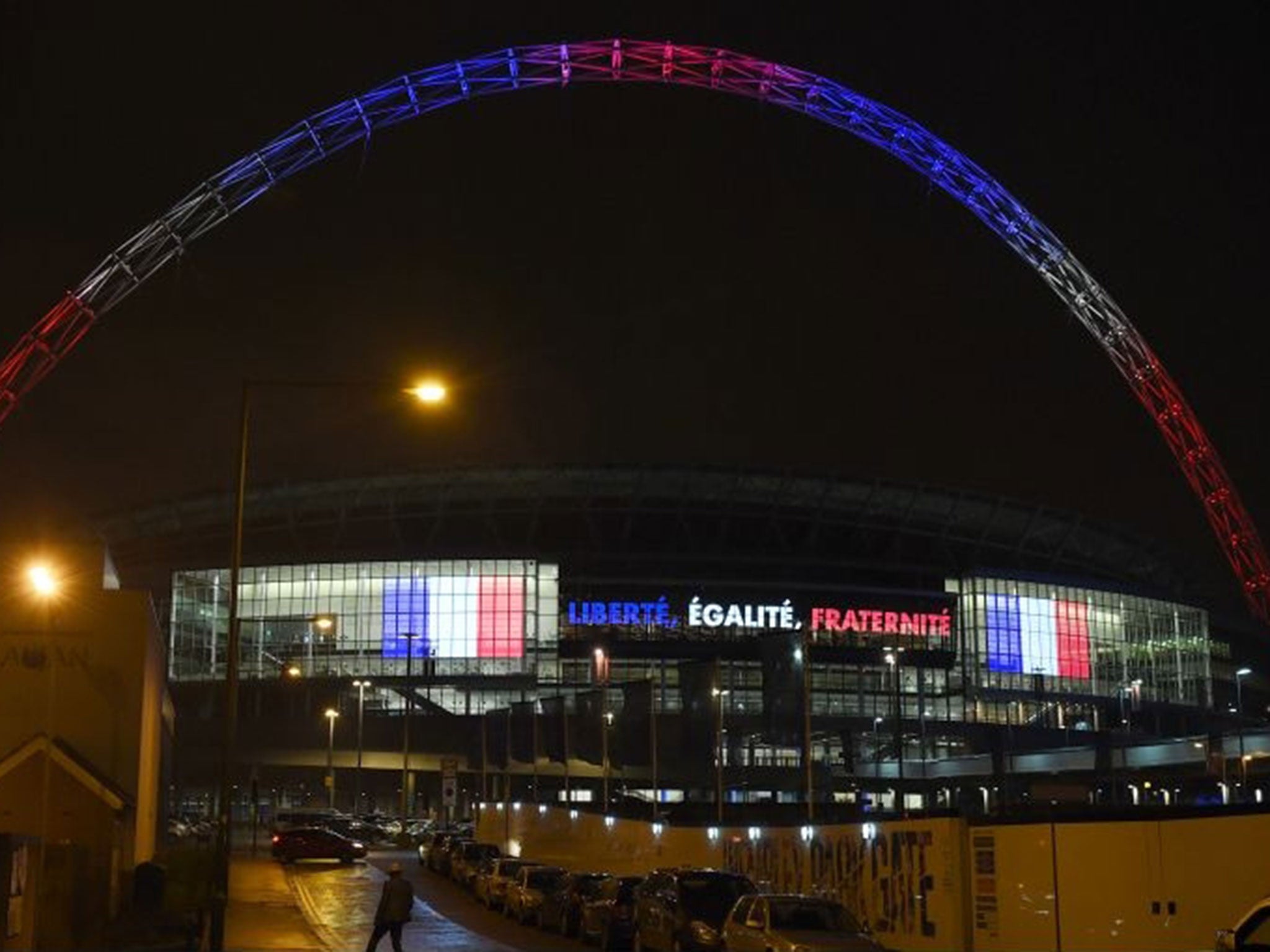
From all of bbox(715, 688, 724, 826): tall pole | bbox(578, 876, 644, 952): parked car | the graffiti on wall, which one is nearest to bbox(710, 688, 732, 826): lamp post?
bbox(715, 688, 724, 826): tall pole

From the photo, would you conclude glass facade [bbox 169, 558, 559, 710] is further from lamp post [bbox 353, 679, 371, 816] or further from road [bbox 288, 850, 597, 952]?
road [bbox 288, 850, 597, 952]

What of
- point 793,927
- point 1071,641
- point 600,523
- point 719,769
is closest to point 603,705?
point 719,769

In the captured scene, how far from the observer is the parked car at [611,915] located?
31.2 meters

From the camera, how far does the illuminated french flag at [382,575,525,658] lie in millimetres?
125500

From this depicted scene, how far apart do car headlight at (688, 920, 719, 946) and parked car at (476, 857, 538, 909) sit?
16321 mm

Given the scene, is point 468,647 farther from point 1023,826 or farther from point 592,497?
point 1023,826

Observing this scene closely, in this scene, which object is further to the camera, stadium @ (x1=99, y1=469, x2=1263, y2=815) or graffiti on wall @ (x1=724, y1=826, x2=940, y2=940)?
stadium @ (x1=99, y1=469, x2=1263, y2=815)

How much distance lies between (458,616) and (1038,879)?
348ft

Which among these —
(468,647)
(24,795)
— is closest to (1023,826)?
(24,795)

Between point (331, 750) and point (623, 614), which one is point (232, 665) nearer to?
point (331, 750)

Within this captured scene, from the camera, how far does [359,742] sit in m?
101

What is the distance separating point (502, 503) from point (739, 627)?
2362 centimetres

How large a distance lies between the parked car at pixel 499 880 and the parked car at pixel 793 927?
60.1ft

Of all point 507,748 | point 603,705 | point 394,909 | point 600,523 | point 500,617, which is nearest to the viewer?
point 394,909
